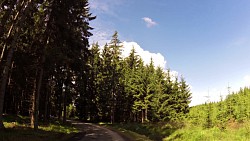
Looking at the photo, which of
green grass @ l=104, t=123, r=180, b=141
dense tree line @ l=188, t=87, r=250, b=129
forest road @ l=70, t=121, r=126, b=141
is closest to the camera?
forest road @ l=70, t=121, r=126, b=141

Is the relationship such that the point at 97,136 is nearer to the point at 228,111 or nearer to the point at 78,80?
the point at 78,80

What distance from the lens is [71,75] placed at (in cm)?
3647

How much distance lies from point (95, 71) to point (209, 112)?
1393 inches

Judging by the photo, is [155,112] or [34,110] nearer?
[34,110]

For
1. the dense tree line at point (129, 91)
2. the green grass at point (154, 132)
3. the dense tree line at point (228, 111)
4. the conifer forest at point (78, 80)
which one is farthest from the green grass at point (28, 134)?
the dense tree line at point (129, 91)

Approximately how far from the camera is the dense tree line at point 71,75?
74.4ft

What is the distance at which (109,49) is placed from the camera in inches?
2680

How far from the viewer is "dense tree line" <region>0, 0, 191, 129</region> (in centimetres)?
2267

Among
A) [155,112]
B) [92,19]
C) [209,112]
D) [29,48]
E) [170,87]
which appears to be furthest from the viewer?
[170,87]

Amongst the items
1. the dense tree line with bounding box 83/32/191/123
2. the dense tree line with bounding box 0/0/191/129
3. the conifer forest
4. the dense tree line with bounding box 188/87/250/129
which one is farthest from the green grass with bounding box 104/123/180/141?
the dense tree line with bounding box 83/32/191/123

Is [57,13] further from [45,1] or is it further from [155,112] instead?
[155,112]

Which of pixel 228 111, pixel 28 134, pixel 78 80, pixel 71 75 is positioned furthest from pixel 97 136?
pixel 228 111

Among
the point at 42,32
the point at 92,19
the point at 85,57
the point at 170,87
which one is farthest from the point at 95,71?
the point at 42,32

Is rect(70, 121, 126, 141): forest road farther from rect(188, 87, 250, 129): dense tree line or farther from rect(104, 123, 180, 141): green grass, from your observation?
rect(188, 87, 250, 129): dense tree line
